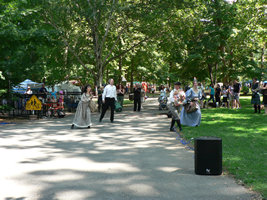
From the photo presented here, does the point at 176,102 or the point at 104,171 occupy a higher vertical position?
the point at 176,102

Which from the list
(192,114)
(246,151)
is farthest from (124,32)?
(246,151)

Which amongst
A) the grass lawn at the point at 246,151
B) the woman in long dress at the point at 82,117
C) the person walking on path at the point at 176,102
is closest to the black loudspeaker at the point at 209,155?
the grass lawn at the point at 246,151

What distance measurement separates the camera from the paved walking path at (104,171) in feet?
16.5

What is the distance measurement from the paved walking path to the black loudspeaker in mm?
152

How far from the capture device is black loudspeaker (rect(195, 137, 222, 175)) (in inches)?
238

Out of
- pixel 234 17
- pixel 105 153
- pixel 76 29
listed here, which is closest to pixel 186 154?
pixel 105 153

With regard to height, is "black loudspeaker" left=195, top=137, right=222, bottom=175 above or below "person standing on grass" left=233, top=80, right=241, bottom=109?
below

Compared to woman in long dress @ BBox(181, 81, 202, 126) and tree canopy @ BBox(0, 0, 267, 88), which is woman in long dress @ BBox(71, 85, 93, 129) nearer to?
woman in long dress @ BBox(181, 81, 202, 126)

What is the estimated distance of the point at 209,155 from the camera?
609 cm

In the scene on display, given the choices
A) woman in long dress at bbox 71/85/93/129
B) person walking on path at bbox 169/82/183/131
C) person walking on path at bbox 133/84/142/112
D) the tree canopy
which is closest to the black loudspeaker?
person walking on path at bbox 169/82/183/131

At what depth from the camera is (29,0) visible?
21.4m

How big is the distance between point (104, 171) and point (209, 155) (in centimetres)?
192

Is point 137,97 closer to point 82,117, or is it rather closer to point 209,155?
point 82,117

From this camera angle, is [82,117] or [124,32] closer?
[82,117]
